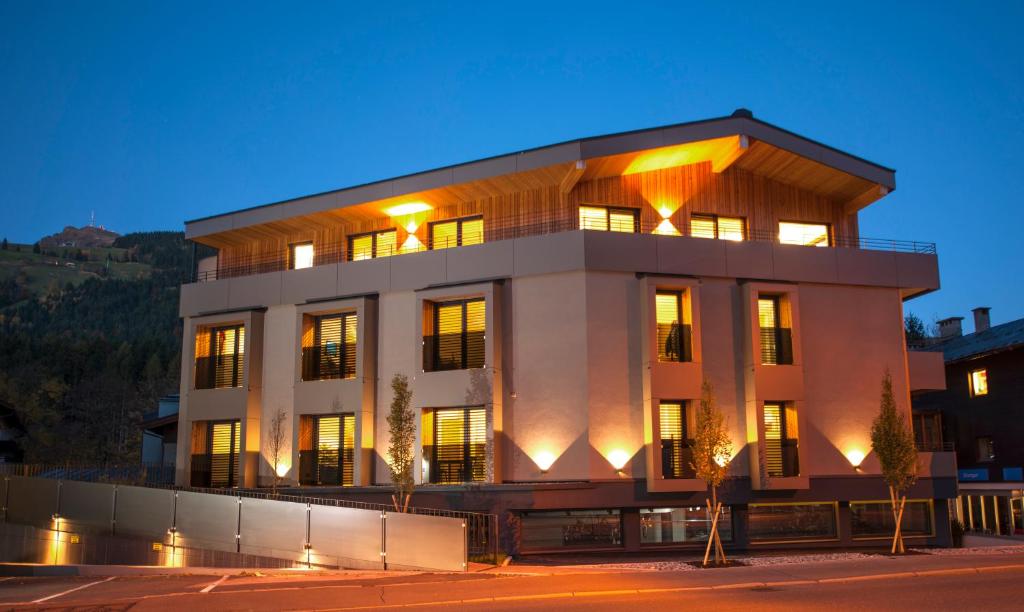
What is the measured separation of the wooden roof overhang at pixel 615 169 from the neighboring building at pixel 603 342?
0.09 m

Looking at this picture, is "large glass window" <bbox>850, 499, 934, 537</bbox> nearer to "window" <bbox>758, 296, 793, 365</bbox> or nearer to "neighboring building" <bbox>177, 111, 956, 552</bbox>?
"neighboring building" <bbox>177, 111, 956, 552</bbox>

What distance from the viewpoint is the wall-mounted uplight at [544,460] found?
2588 centimetres

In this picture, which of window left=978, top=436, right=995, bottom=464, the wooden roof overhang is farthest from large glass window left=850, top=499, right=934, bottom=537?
window left=978, top=436, right=995, bottom=464

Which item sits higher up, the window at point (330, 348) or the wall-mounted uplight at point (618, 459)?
the window at point (330, 348)

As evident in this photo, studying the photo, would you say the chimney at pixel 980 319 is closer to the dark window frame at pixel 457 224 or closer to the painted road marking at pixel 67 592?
the dark window frame at pixel 457 224

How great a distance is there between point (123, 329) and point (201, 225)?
13693 cm

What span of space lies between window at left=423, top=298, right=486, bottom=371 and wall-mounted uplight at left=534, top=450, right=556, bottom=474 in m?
3.25

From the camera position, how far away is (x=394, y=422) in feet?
81.8

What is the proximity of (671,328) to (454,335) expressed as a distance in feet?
21.6

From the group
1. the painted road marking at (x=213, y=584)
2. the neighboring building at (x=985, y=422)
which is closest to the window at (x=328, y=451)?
the painted road marking at (x=213, y=584)

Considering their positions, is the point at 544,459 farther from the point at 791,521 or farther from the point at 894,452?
the point at 894,452

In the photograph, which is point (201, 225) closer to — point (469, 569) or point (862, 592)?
point (469, 569)

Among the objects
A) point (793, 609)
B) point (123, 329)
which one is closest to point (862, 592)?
point (793, 609)

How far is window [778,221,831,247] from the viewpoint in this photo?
2997 centimetres
